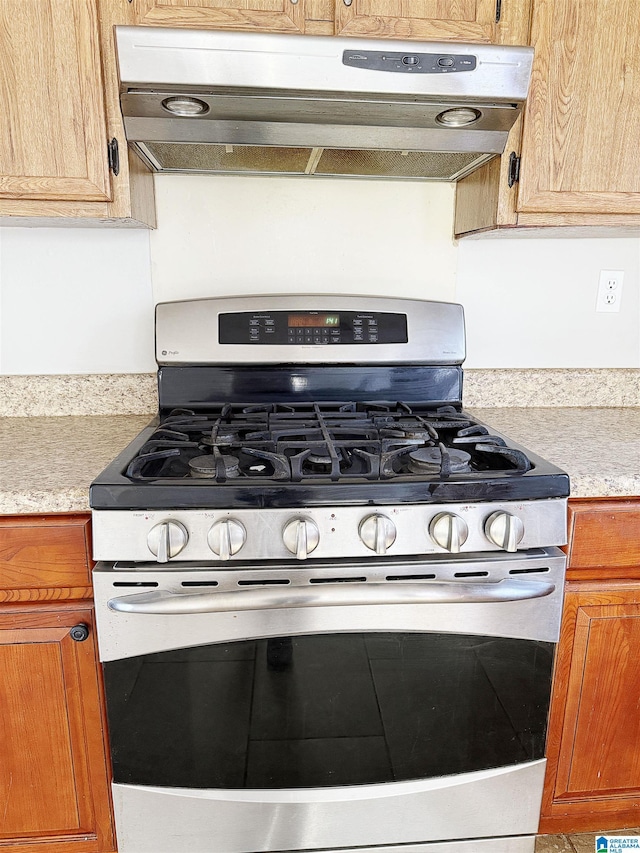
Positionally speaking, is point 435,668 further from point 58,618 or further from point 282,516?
point 58,618

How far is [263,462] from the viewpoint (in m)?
1.06

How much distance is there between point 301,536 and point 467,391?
2.85 ft

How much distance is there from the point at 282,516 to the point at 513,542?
0.39 metres

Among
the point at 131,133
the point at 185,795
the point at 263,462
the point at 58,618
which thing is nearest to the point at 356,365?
the point at 263,462

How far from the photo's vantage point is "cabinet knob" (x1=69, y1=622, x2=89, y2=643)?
0.97 metres

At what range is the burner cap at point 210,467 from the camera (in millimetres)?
961

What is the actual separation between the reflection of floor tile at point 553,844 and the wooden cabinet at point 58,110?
1.62 metres

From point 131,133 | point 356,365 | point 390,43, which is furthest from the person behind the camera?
point 356,365

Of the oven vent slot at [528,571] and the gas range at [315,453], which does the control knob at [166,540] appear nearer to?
the gas range at [315,453]

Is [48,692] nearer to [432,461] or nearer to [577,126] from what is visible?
[432,461]

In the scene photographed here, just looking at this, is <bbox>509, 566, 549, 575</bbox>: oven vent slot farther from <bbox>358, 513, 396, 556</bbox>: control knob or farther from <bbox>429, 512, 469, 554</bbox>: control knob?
<bbox>358, 513, 396, 556</bbox>: control knob

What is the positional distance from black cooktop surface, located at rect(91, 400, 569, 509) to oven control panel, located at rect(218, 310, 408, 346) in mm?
204

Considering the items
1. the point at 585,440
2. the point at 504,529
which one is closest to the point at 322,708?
the point at 504,529

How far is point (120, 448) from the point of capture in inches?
46.2
